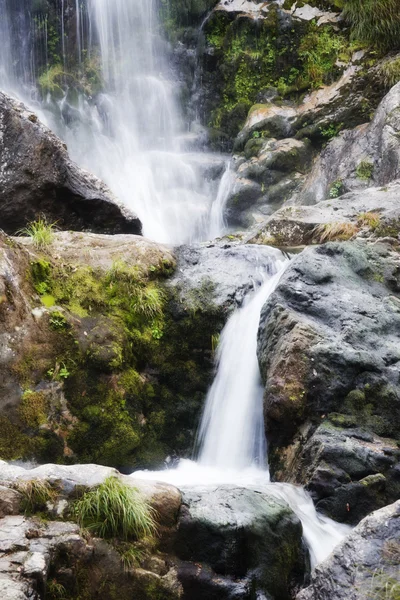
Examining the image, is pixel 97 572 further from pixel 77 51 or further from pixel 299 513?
pixel 77 51

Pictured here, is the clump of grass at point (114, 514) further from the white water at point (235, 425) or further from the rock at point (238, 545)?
the white water at point (235, 425)

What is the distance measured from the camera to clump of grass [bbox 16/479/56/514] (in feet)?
10.8

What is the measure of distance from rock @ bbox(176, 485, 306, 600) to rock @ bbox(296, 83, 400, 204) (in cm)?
800

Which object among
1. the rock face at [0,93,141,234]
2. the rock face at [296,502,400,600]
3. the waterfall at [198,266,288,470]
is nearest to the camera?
the rock face at [296,502,400,600]

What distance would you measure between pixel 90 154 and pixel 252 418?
1037 centimetres

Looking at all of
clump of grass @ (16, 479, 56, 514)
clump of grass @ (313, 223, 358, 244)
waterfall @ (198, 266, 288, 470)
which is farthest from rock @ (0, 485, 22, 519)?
clump of grass @ (313, 223, 358, 244)

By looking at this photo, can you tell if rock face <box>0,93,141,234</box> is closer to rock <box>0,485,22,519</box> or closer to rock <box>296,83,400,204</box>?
rock <box>0,485,22,519</box>

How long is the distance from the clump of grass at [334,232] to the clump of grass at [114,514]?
228 inches

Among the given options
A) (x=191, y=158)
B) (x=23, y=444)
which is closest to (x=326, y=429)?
(x=23, y=444)

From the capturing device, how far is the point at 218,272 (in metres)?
7.23

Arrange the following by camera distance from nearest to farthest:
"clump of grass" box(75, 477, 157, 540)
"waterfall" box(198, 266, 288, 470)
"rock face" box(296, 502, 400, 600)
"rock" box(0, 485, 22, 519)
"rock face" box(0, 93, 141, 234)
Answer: "rock face" box(296, 502, 400, 600)
"rock" box(0, 485, 22, 519)
"clump of grass" box(75, 477, 157, 540)
"waterfall" box(198, 266, 288, 470)
"rock face" box(0, 93, 141, 234)

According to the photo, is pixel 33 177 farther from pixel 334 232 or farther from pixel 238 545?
pixel 238 545

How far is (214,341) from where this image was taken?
657 cm

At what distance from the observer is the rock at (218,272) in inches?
268
